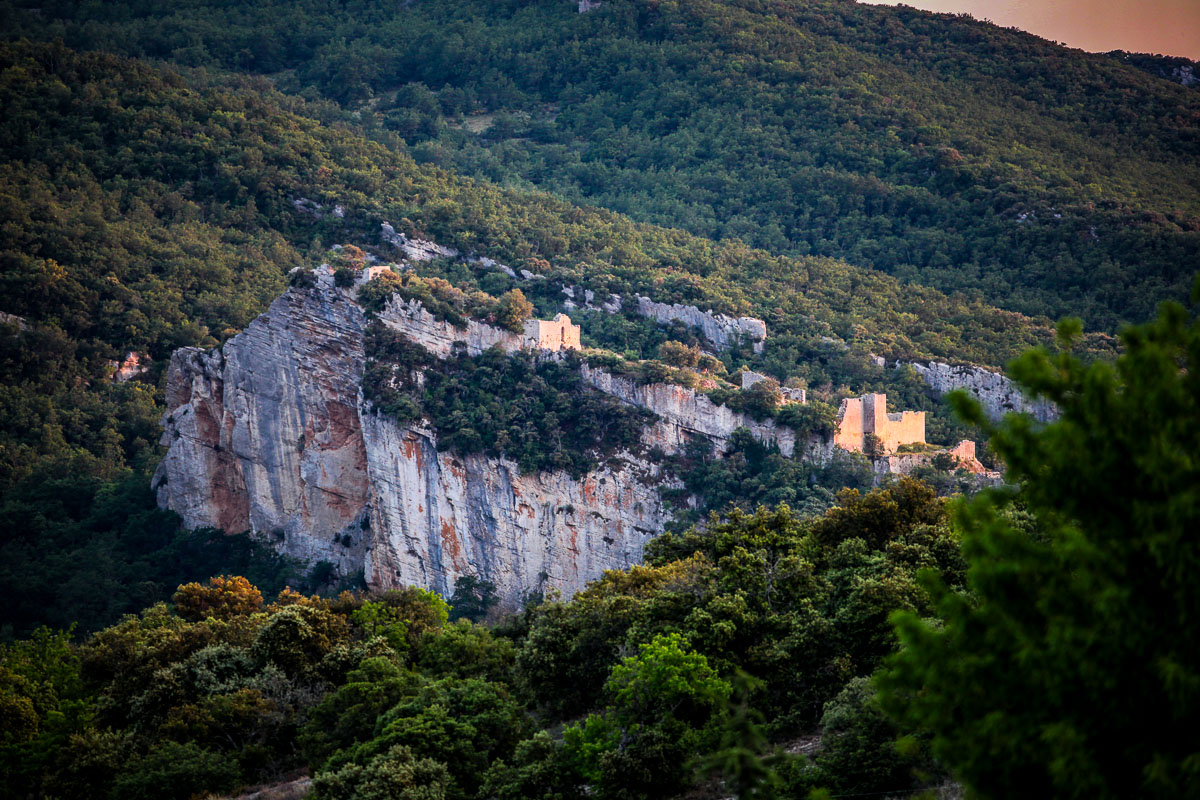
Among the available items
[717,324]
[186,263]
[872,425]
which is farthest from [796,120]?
[872,425]

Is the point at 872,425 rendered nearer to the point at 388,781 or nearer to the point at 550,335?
the point at 550,335

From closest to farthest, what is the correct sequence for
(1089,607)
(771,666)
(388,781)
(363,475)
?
(1089,607), (388,781), (771,666), (363,475)

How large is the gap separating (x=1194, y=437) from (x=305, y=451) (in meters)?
43.2

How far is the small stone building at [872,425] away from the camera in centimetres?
3981

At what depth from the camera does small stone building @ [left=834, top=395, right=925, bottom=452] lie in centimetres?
3981

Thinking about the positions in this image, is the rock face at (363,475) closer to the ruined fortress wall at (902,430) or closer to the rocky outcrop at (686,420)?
the rocky outcrop at (686,420)

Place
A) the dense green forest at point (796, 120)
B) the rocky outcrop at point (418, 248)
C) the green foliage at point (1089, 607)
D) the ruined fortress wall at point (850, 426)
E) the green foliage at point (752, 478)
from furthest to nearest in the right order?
the dense green forest at point (796, 120)
the rocky outcrop at point (418, 248)
the ruined fortress wall at point (850, 426)
the green foliage at point (752, 478)
the green foliage at point (1089, 607)

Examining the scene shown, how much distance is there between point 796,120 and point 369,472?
168 ft

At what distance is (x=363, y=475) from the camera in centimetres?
4738

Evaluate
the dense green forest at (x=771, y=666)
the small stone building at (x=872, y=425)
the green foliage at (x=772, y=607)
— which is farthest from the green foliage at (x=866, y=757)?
the small stone building at (x=872, y=425)

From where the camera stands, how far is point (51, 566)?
152ft

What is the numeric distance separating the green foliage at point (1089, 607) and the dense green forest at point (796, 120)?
173 ft

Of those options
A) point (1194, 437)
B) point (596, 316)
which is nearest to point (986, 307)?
point (596, 316)

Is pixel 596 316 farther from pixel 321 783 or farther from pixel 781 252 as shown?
pixel 321 783
